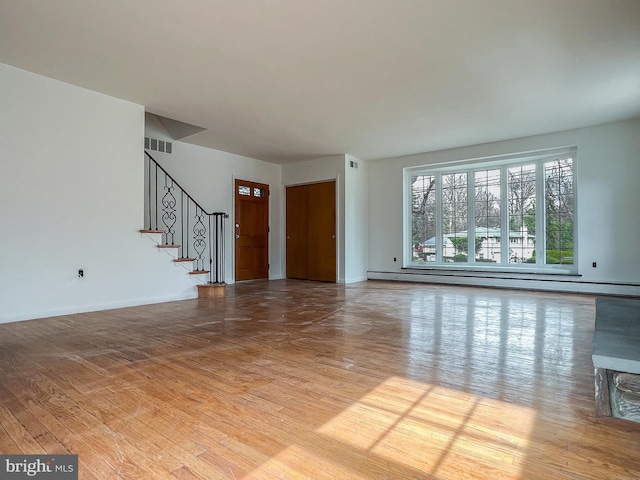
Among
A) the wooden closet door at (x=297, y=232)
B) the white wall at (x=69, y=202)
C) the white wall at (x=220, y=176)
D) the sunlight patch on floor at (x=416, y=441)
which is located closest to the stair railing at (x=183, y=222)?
the white wall at (x=220, y=176)

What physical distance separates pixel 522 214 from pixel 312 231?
4101 mm

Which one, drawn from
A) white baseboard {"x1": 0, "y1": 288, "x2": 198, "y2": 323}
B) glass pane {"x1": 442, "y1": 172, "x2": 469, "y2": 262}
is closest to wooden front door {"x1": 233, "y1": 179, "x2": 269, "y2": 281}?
white baseboard {"x1": 0, "y1": 288, "x2": 198, "y2": 323}

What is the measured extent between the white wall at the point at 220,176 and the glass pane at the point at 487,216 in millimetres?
4244

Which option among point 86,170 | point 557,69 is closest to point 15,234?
point 86,170

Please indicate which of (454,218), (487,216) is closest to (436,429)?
(487,216)

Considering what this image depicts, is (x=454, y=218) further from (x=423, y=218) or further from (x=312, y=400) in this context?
(x=312, y=400)

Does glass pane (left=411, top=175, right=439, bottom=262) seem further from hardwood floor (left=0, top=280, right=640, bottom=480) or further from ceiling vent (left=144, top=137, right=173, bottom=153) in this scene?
ceiling vent (left=144, top=137, right=173, bottom=153)

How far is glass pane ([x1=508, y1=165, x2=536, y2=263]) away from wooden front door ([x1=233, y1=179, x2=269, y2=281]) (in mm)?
4979

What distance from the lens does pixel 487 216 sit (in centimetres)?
664

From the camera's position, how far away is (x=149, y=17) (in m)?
2.75

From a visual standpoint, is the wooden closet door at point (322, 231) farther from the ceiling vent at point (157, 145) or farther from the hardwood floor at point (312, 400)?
the hardwood floor at point (312, 400)

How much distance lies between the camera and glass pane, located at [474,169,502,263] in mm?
6543

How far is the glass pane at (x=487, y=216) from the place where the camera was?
6.54m

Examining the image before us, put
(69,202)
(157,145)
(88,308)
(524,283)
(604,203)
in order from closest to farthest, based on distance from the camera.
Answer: (69,202) → (88,308) → (604,203) → (157,145) → (524,283)
